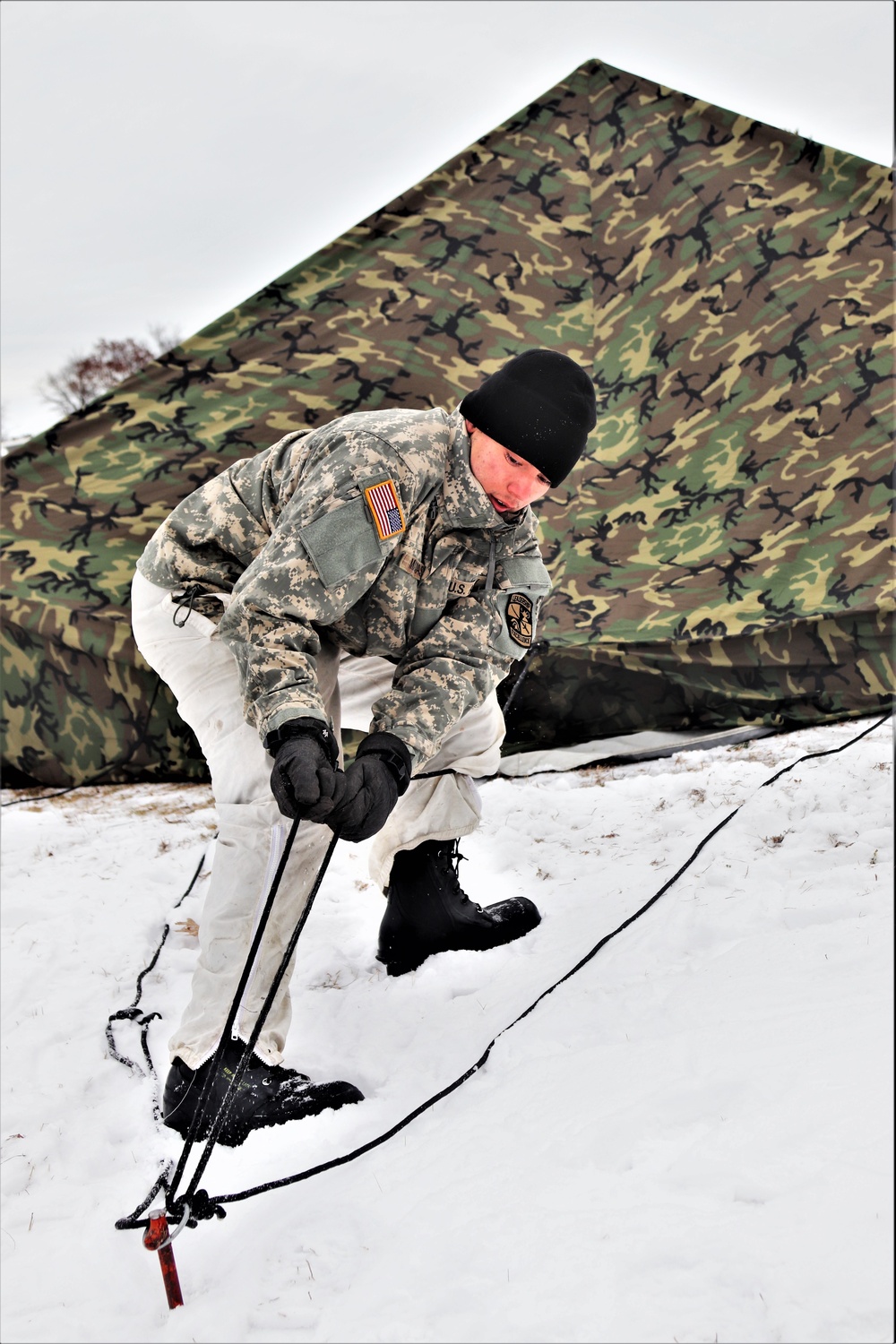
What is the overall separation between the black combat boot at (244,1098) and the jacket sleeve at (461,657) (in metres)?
0.63

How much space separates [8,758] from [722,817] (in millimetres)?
2772

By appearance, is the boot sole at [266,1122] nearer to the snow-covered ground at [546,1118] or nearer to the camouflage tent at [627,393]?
the snow-covered ground at [546,1118]

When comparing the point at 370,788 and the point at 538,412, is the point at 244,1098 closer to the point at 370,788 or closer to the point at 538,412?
the point at 370,788

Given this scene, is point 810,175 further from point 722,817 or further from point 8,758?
point 8,758

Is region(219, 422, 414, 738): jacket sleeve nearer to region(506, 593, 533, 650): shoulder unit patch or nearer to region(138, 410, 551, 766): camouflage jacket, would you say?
region(138, 410, 551, 766): camouflage jacket

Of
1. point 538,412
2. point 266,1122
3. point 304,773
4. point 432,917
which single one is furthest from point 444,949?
point 538,412

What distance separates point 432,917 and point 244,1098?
24.9 inches

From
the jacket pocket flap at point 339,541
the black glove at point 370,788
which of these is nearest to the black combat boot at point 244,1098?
the black glove at point 370,788

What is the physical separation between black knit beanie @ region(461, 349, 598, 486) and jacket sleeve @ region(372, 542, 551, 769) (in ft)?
0.91

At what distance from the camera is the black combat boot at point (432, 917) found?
2.21m

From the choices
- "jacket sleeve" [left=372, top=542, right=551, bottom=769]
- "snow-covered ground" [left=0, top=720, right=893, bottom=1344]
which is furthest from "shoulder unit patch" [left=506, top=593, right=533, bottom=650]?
"snow-covered ground" [left=0, top=720, right=893, bottom=1344]

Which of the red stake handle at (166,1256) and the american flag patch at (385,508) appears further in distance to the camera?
the american flag patch at (385,508)

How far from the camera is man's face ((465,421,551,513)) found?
6.48 ft

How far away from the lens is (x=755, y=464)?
3.46 metres
